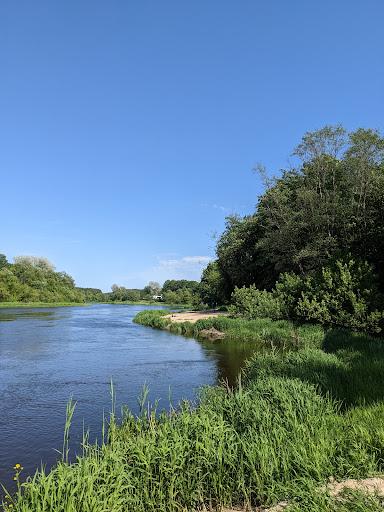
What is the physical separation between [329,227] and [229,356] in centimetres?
1698

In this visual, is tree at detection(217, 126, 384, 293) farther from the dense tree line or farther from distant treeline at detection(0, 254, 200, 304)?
distant treeline at detection(0, 254, 200, 304)

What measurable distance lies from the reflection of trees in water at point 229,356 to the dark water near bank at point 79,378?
0.16ft

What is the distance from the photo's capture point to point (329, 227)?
35438mm

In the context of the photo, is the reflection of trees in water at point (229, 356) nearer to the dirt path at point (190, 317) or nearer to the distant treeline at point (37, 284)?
the dirt path at point (190, 317)

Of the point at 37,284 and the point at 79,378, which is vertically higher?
the point at 37,284

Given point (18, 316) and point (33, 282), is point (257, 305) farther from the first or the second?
point (33, 282)

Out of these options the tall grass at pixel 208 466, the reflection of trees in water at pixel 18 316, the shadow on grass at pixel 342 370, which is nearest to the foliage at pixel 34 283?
the reflection of trees in water at pixel 18 316

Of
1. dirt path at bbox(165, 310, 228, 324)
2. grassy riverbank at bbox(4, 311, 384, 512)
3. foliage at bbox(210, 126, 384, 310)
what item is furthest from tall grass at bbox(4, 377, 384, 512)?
dirt path at bbox(165, 310, 228, 324)

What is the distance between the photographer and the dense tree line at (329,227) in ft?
79.4

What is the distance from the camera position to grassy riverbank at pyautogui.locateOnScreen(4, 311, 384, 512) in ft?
16.8

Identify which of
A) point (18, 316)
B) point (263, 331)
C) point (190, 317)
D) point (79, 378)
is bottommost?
point (79, 378)

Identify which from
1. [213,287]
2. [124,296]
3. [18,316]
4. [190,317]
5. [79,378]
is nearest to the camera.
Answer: [79,378]

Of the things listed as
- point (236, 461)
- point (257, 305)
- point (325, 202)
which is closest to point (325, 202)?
point (325, 202)

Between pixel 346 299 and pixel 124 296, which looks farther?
pixel 124 296
